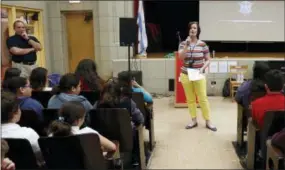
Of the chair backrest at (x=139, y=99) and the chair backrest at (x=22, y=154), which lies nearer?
the chair backrest at (x=22, y=154)

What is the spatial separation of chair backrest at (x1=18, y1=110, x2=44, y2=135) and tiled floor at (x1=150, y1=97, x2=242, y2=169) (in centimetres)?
129

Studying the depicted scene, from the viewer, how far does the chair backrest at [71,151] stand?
1.84 meters

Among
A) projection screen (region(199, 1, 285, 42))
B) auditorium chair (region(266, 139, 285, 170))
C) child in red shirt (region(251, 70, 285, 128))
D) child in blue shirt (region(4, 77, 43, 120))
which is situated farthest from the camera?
projection screen (region(199, 1, 285, 42))

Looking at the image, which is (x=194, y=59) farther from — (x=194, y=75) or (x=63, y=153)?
(x=63, y=153)

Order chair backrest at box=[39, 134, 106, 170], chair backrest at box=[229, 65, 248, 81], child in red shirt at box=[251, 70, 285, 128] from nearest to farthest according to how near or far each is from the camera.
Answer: chair backrest at box=[39, 134, 106, 170], child in red shirt at box=[251, 70, 285, 128], chair backrest at box=[229, 65, 248, 81]

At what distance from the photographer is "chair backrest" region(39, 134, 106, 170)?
6.04 feet

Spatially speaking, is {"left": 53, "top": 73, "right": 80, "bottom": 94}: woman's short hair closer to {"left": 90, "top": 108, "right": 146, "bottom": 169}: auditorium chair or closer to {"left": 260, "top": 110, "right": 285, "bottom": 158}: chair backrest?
{"left": 90, "top": 108, "right": 146, "bottom": 169}: auditorium chair

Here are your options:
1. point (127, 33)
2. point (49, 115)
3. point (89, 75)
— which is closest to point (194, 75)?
point (127, 33)

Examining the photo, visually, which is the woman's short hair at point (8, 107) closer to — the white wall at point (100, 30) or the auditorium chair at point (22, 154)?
the auditorium chair at point (22, 154)

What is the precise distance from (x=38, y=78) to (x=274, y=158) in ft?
7.07

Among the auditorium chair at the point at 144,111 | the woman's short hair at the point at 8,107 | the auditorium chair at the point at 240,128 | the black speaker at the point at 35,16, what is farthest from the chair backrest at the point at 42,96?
the black speaker at the point at 35,16

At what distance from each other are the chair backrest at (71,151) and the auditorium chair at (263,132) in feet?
4.38

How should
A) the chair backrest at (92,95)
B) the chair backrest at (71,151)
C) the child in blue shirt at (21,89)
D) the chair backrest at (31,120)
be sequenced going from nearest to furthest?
the chair backrest at (71,151) < the chair backrest at (31,120) < the child in blue shirt at (21,89) < the chair backrest at (92,95)

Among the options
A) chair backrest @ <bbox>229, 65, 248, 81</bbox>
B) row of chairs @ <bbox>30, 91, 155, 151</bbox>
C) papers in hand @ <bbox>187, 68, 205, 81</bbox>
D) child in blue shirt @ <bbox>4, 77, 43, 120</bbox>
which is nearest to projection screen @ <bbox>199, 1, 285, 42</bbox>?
chair backrest @ <bbox>229, 65, 248, 81</bbox>
